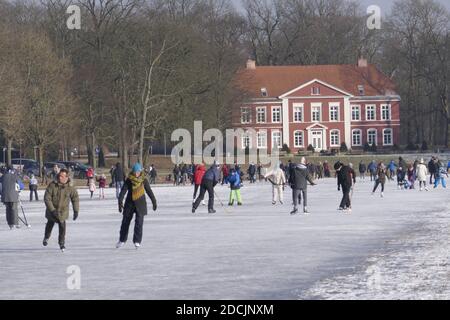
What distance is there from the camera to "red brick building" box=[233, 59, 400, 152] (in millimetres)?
103750

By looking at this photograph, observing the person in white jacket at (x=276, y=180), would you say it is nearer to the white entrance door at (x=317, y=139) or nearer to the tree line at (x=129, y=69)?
the tree line at (x=129, y=69)

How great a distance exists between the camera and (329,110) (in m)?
107

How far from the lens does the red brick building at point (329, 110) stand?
104 metres

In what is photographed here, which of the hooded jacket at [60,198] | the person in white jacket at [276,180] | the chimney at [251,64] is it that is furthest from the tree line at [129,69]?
the hooded jacket at [60,198]

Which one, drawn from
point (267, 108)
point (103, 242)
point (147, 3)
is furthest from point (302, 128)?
point (103, 242)

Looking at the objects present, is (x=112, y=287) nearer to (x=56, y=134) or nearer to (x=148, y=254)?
(x=148, y=254)

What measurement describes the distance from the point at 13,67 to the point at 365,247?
4426 cm

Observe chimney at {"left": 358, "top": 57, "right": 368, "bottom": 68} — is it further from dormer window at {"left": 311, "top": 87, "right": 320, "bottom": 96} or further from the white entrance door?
the white entrance door

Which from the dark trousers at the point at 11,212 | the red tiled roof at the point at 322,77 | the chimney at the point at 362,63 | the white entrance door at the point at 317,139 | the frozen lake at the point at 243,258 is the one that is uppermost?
the chimney at the point at 362,63

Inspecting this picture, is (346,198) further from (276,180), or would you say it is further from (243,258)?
(243,258)

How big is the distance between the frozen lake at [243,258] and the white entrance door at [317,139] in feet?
251

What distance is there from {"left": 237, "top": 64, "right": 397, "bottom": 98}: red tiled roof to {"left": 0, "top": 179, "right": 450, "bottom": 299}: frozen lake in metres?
73.7

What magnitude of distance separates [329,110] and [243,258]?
297 feet

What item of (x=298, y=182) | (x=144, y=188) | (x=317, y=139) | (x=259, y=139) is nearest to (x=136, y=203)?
(x=144, y=188)
